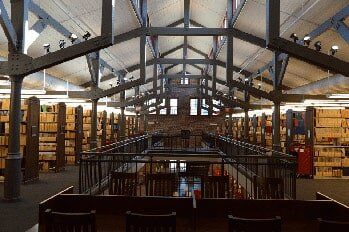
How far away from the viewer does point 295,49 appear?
7469 millimetres

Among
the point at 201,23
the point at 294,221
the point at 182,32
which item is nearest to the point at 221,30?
the point at 182,32

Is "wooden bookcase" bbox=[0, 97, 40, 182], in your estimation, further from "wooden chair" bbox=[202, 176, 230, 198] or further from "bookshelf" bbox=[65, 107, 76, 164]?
"wooden chair" bbox=[202, 176, 230, 198]

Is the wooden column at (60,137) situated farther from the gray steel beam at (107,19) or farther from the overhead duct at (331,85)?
the overhead duct at (331,85)

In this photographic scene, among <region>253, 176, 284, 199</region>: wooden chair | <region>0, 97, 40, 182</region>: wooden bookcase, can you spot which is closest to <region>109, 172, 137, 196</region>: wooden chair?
<region>253, 176, 284, 199</region>: wooden chair

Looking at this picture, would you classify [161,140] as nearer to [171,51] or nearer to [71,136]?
[171,51]

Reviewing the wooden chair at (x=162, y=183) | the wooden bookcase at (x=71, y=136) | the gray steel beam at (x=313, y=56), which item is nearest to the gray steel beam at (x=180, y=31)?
the wooden bookcase at (x=71, y=136)

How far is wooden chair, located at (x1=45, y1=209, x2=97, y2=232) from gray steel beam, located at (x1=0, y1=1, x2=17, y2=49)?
190 inches

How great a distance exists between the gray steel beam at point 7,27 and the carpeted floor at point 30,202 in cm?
319

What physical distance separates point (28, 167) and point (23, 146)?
1.04 metres

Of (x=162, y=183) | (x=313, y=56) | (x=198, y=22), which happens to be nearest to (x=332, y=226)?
(x=162, y=183)

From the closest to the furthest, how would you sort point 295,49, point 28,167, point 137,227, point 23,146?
point 137,227, point 295,49, point 28,167, point 23,146

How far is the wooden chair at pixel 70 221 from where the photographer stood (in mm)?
3514

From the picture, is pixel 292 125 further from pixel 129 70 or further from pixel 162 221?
pixel 162 221

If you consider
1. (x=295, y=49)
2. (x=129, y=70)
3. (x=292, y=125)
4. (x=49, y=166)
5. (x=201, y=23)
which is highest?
(x=201, y=23)
